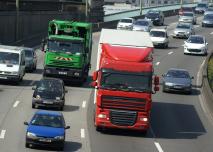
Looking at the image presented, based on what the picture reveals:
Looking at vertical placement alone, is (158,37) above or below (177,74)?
above

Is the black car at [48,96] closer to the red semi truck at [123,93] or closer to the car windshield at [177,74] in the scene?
the red semi truck at [123,93]

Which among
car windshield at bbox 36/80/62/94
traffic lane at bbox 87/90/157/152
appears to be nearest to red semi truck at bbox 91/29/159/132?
traffic lane at bbox 87/90/157/152

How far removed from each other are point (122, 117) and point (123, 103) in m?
0.63

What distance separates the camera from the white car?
65625 millimetres

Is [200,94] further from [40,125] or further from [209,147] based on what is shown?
[40,125]

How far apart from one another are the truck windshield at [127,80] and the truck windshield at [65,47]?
13114 mm

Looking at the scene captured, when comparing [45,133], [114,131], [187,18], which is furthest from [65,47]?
[187,18]

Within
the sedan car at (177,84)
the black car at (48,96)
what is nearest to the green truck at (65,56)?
the sedan car at (177,84)

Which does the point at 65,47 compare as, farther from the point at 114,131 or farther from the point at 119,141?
the point at 119,141

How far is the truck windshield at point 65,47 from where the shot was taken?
1694 inches

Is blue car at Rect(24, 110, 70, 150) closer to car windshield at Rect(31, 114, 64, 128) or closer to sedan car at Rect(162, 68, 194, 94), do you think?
car windshield at Rect(31, 114, 64, 128)

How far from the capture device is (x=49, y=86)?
119 ft

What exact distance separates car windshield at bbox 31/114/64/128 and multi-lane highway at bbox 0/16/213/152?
3.40 ft

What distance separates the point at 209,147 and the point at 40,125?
7.79m
